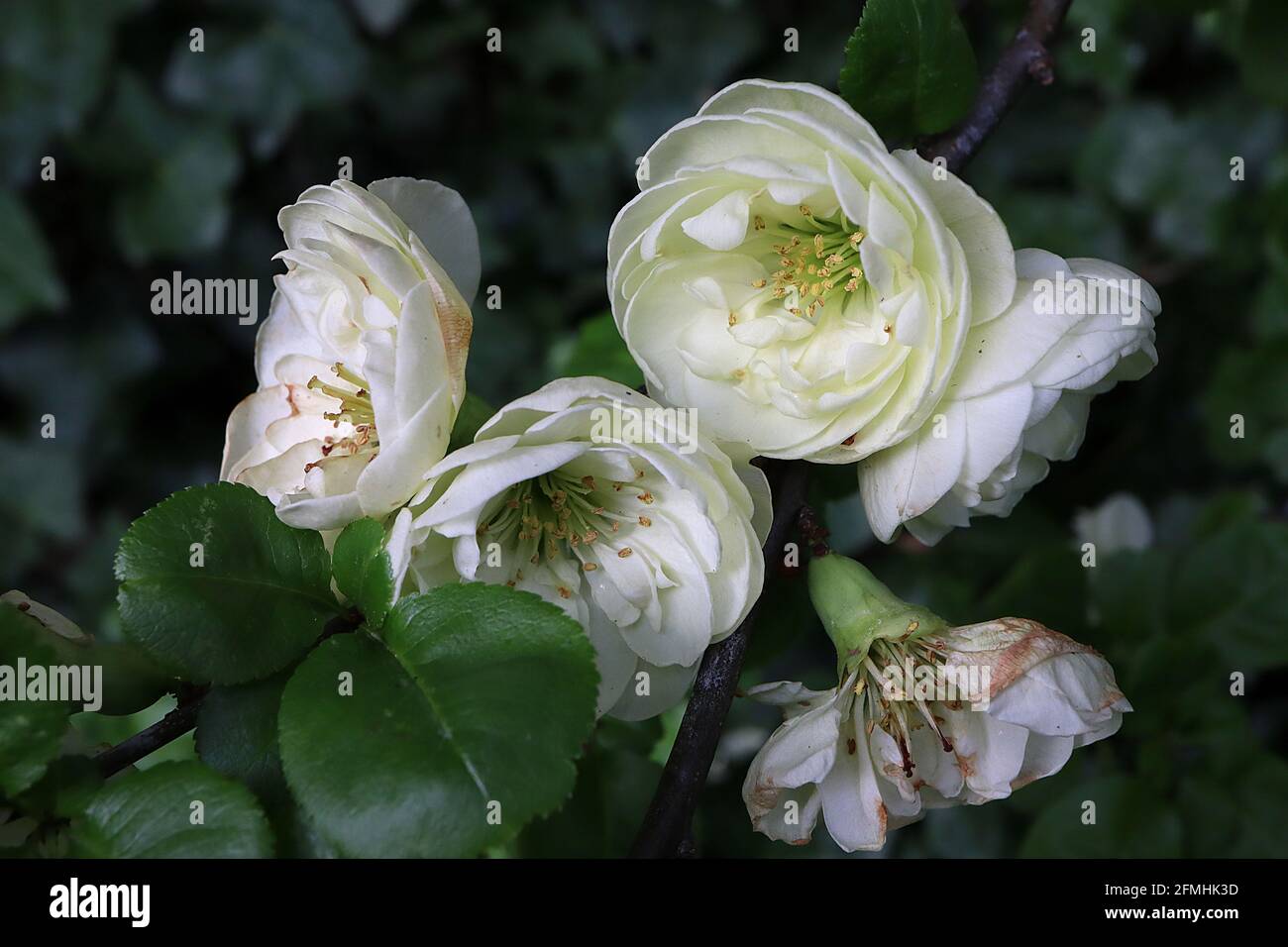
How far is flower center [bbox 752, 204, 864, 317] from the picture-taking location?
2.32 feet

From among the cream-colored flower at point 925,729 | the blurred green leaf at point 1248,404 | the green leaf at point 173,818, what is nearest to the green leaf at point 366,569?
the green leaf at point 173,818

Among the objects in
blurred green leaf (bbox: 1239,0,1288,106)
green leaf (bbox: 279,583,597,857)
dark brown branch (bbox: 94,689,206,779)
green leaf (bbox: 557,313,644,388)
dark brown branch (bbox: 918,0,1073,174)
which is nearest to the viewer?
green leaf (bbox: 279,583,597,857)

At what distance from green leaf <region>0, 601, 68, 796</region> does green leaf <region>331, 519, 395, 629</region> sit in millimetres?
155

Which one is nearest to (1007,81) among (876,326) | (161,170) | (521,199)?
(876,326)

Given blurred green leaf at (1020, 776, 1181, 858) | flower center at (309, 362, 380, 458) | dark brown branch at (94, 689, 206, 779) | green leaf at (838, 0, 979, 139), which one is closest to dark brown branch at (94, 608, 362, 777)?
dark brown branch at (94, 689, 206, 779)

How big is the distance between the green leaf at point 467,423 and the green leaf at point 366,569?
8 cm

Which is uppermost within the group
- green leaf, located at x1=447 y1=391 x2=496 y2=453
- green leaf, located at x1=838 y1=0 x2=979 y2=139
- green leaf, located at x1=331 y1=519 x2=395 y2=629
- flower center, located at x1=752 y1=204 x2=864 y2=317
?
green leaf, located at x1=838 y1=0 x2=979 y2=139

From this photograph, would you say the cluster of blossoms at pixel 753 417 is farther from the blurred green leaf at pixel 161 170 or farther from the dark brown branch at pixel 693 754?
the blurred green leaf at pixel 161 170

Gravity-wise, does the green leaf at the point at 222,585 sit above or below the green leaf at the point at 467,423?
below

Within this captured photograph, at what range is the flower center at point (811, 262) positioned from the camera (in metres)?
0.71

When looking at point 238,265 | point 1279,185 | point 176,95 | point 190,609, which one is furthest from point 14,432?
point 1279,185

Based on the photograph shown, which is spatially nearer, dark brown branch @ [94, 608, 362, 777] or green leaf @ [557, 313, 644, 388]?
dark brown branch @ [94, 608, 362, 777]

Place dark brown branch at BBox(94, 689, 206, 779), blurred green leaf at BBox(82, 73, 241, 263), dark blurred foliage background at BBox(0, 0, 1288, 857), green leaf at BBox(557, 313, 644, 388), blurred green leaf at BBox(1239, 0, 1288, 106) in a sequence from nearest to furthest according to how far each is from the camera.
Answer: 1. dark brown branch at BBox(94, 689, 206, 779)
2. green leaf at BBox(557, 313, 644, 388)
3. blurred green leaf at BBox(1239, 0, 1288, 106)
4. dark blurred foliage background at BBox(0, 0, 1288, 857)
5. blurred green leaf at BBox(82, 73, 241, 263)

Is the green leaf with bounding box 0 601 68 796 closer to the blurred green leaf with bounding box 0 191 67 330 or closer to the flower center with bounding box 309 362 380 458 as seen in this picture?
the flower center with bounding box 309 362 380 458
